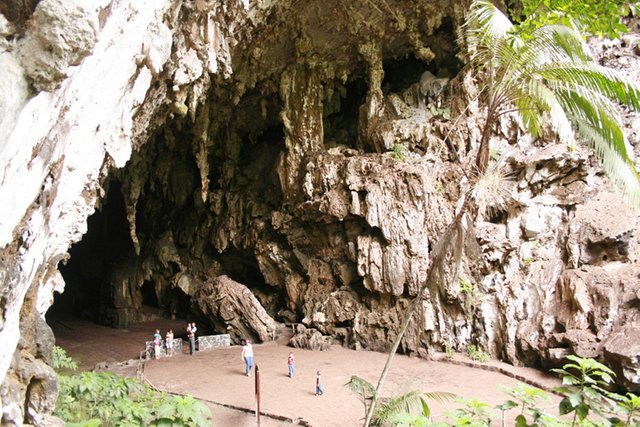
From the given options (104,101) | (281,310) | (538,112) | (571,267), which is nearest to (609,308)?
(571,267)

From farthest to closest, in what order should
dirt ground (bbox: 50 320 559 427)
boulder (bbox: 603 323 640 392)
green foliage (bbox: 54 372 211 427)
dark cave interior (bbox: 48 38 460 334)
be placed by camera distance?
dark cave interior (bbox: 48 38 460 334)
boulder (bbox: 603 323 640 392)
dirt ground (bbox: 50 320 559 427)
green foliage (bbox: 54 372 211 427)

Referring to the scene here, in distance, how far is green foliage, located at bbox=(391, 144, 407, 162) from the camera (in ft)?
47.9

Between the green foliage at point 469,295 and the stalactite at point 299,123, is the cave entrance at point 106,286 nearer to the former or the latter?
the stalactite at point 299,123

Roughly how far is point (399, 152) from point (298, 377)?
7.52 meters

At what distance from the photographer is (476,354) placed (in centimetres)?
1189

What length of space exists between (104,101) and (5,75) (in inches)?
99.7

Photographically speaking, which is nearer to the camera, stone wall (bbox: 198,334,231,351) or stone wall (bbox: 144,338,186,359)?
stone wall (bbox: 144,338,186,359)

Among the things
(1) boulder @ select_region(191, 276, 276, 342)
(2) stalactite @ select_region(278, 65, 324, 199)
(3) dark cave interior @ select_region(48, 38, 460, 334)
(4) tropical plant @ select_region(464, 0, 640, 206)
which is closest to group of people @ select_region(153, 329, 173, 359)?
(1) boulder @ select_region(191, 276, 276, 342)

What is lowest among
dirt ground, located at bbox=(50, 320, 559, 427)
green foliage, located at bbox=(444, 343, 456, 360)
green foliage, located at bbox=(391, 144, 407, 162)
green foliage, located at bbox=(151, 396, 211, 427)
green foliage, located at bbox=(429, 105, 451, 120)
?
dirt ground, located at bbox=(50, 320, 559, 427)

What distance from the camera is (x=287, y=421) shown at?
8344 mm

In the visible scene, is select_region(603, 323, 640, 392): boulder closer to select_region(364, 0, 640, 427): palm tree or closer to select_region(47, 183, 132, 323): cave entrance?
select_region(364, 0, 640, 427): palm tree

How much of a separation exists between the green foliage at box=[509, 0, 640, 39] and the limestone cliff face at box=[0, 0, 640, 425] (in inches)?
76.3

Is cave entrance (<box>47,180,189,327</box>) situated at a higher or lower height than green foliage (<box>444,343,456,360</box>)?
higher

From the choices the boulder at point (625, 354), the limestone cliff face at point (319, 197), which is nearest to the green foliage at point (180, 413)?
the limestone cliff face at point (319, 197)
